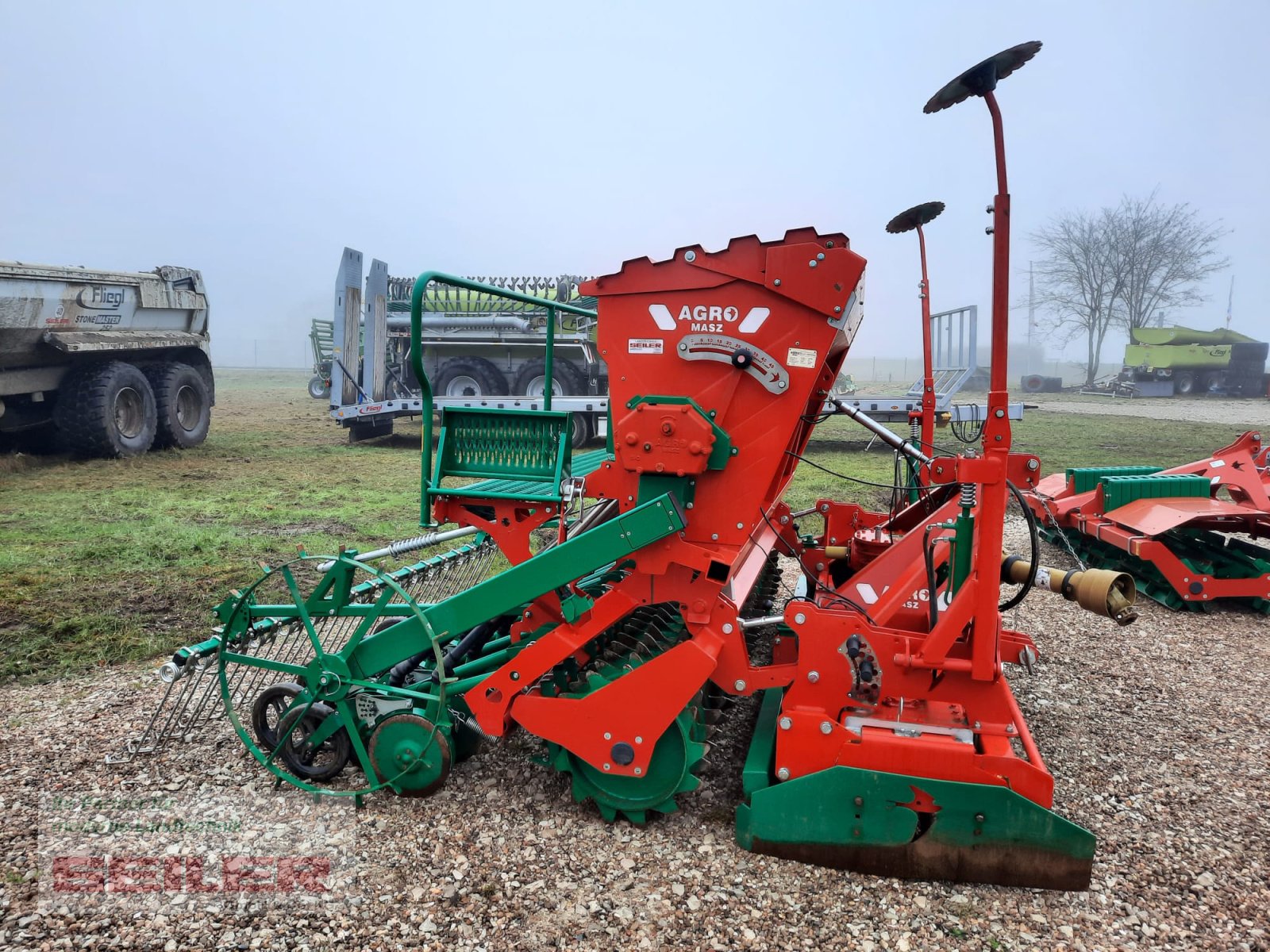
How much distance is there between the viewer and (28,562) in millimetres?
7141

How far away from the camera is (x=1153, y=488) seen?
7242 mm

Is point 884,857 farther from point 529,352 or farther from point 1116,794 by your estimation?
point 529,352

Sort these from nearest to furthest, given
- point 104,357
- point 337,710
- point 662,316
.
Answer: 1. point 662,316
2. point 337,710
3. point 104,357

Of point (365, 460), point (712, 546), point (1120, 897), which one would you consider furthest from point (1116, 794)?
point (365, 460)

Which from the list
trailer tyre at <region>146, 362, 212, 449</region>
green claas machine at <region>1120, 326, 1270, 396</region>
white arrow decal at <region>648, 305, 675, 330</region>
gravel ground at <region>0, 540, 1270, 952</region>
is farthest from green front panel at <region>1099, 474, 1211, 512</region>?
green claas machine at <region>1120, 326, 1270, 396</region>

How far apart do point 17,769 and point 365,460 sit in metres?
10.5

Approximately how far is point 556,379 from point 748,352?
14.1 metres

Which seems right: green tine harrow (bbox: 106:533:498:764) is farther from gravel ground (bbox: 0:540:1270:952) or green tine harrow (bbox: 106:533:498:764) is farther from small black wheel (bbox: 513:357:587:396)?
small black wheel (bbox: 513:357:587:396)

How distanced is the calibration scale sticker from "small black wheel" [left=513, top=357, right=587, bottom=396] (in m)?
13.9

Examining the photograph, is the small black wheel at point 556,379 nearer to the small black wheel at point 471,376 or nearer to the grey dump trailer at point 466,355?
the grey dump trailer at point 466,355

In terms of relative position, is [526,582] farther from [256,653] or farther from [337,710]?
[256,653]

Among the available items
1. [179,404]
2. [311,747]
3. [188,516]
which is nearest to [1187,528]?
[311,747]

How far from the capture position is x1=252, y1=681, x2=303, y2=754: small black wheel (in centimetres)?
380

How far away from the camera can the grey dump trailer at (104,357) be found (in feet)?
37.5
